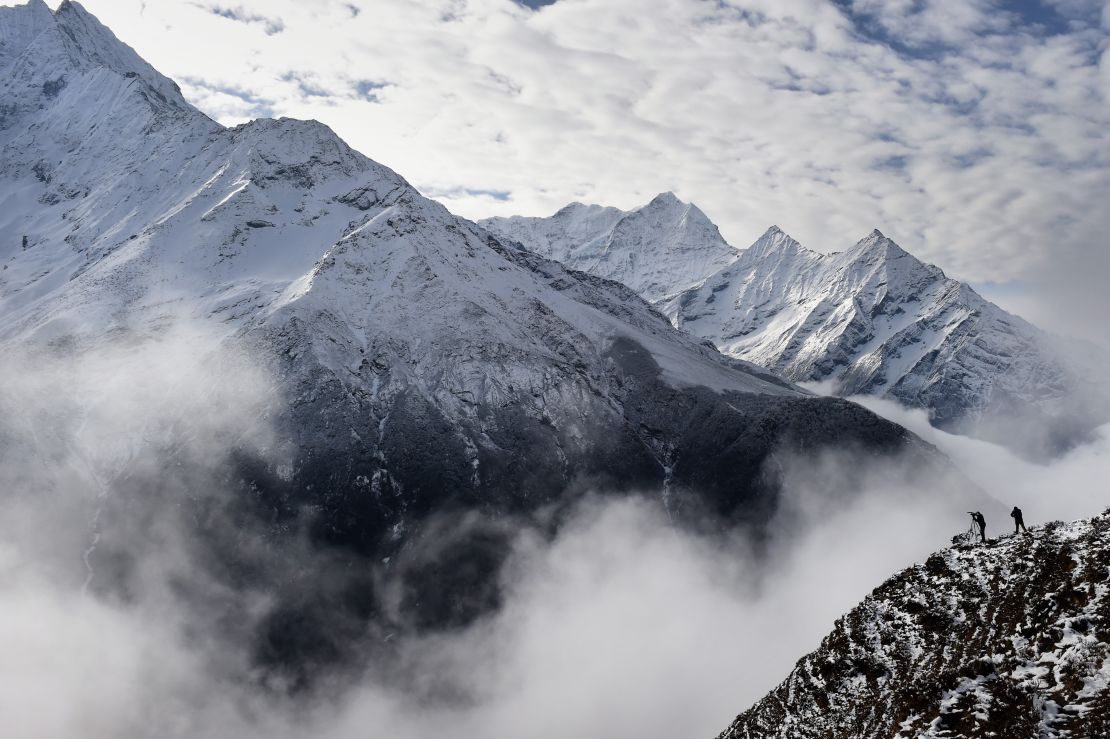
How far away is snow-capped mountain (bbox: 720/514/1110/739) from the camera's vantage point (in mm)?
49375

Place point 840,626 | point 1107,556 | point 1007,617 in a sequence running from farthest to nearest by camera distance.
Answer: point 840,626
point 1007,617
point 1107,556

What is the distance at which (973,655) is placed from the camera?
2322 inches

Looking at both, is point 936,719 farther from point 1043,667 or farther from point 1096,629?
point 1096,629

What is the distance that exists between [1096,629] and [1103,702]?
6434 millimetres

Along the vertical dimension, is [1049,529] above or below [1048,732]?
below

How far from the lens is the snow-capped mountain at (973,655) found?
162 ft

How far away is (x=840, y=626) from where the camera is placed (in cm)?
7312

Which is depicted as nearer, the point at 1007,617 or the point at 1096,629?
the point at 1096,629

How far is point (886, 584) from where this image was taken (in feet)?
243

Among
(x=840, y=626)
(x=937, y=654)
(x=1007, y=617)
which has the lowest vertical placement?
(x=840, y=626)

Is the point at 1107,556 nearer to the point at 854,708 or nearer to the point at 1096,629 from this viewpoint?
the point at 1096,629

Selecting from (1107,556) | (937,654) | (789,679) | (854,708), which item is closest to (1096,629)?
(1107,556)

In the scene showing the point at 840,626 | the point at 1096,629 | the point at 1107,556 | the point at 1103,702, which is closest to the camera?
the point at 1103,702

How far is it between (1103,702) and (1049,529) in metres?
23.9
